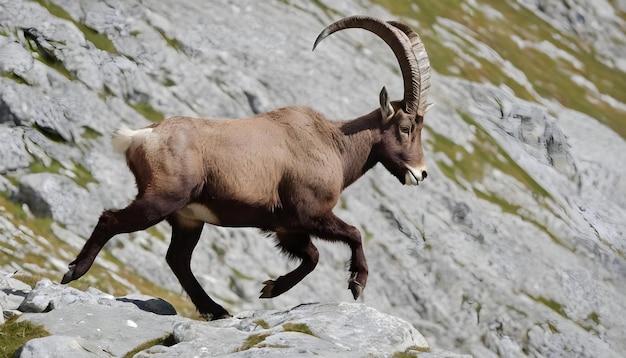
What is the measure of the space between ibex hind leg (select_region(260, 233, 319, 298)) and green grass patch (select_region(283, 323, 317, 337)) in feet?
8.65

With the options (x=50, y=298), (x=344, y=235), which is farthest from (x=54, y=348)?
(x=344, y=235)

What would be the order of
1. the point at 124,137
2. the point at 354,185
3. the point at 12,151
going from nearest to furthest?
the point at 124,137
the point at 12,151
the point at 354,185

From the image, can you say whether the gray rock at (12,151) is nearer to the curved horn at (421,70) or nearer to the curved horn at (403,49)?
the curved horn at (403,49)

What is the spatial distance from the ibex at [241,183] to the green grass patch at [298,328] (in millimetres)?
2135

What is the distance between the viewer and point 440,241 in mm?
53062

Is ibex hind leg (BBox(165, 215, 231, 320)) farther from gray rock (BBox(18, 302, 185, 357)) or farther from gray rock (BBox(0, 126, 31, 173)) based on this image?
gray rock (BBox(0, 126, 31, 173))

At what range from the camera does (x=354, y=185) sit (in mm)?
52250

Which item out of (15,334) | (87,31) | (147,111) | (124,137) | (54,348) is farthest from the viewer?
(87,31)

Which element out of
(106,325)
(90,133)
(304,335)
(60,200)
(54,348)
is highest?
(304,335)

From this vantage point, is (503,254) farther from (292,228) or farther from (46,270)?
(292,228)

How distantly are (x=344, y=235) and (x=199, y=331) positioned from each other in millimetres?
3677

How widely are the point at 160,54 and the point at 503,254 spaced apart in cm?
2166

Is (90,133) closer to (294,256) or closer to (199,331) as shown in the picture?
(294,256)

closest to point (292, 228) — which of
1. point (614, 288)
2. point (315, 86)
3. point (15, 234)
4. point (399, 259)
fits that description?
point (15, 234)
